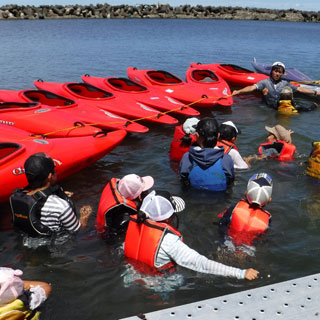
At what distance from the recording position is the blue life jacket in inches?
197

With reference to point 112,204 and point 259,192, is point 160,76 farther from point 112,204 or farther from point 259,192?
point 259,192

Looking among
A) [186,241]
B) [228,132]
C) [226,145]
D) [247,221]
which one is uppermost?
[228,132]

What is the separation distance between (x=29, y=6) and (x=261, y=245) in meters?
62.3

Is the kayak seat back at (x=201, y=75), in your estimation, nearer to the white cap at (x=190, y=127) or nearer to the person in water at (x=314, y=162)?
the white cap at (x=190, y=127)

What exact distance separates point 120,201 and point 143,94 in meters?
5.83

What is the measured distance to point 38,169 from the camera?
357 cm

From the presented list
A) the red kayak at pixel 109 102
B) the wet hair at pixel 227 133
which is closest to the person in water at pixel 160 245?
the wet hair at pixel 227 133

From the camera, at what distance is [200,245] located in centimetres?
432

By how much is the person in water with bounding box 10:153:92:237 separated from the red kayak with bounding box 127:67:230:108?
5.78 metres

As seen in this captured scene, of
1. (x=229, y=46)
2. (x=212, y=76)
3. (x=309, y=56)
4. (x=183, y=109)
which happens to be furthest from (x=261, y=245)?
(x=229, y=46)

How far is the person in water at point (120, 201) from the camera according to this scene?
385 centimetres

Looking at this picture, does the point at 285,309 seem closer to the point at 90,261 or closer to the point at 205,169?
the point at 90,261

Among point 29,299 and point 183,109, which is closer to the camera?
Answer: point 29,299

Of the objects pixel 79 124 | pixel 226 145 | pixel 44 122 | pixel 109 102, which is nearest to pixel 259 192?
pixel 226 145
